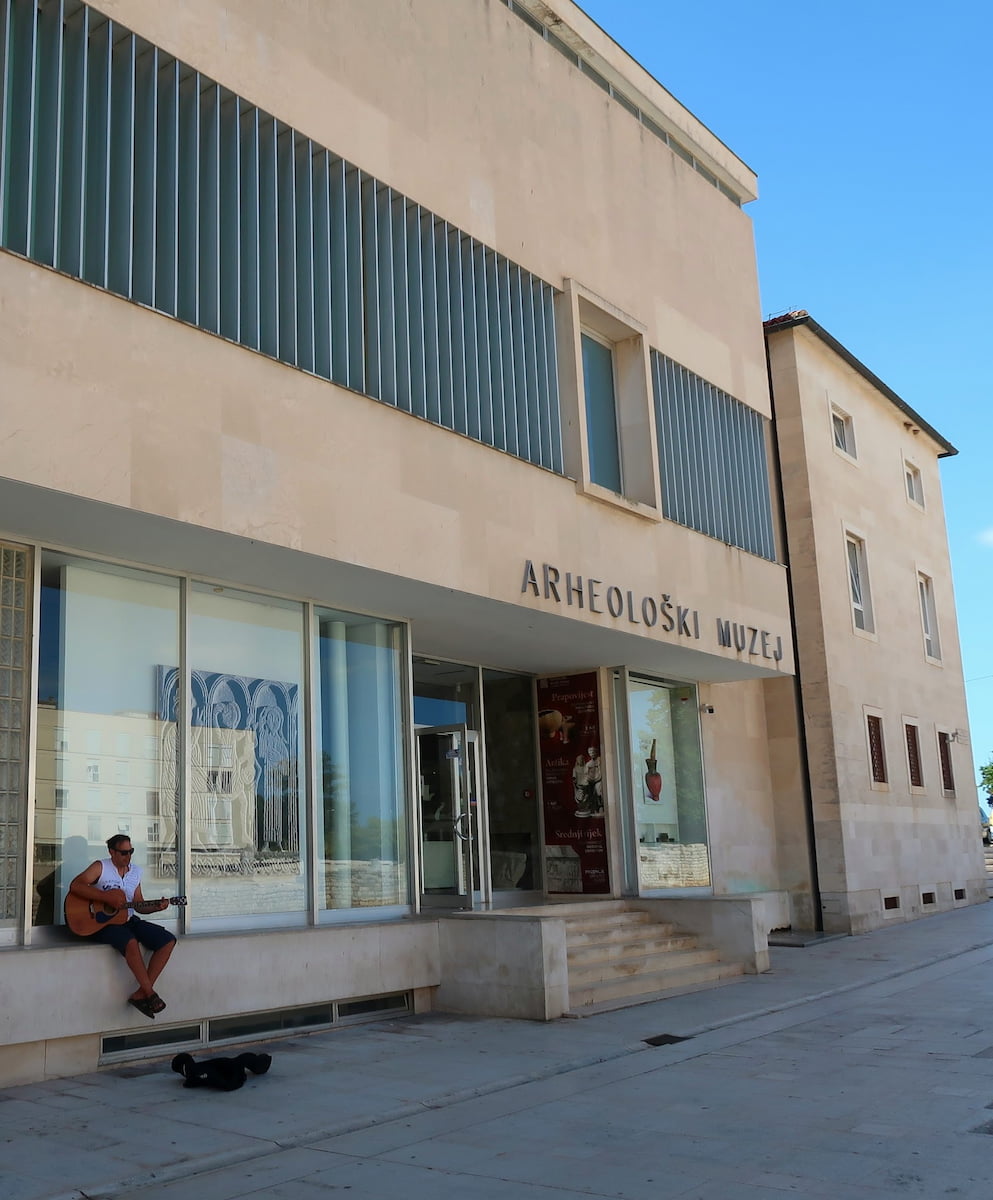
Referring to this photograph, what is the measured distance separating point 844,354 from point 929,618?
6.89 m

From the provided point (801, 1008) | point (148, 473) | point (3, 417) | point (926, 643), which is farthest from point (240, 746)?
point (926, 643)

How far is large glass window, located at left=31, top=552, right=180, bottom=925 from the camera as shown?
9469 millimetres

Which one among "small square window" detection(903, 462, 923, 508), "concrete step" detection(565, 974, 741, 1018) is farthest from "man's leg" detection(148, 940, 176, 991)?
"small square window" detection(903, 462, 923, 508)

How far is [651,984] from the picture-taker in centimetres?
1323

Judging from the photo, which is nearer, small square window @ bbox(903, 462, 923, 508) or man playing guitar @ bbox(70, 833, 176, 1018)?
man playing guitar @ bbox(70, 833, 176, 1018)

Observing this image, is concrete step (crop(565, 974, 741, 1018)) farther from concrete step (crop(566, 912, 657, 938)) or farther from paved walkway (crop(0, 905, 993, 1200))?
concrete step (crop(566, 912, 657, 938))

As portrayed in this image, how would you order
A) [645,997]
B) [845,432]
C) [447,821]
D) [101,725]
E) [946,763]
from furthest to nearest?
[946,763] → [845,432] → [447,821] → [645,997] → [101,725]

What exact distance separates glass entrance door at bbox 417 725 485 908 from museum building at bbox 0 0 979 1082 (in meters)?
0.04

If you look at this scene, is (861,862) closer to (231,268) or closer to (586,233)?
(586,233)

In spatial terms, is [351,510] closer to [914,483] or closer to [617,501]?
[617,501]

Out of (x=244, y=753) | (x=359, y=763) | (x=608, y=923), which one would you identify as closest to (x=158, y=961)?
(x=244, y=753)

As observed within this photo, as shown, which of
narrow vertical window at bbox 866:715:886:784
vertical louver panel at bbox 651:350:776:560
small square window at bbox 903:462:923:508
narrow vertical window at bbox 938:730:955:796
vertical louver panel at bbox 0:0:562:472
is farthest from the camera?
small square window at bbox 903:462:923:508

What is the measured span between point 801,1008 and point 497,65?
10645 mm

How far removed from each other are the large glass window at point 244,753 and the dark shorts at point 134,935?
3.34 ft
